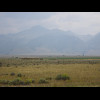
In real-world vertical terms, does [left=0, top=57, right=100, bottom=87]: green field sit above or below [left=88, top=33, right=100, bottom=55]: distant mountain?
below

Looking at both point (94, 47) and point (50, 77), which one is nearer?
point (50, 77)

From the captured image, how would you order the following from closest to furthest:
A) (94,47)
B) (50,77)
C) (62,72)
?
(50,77)
(62,72)
(94,47)

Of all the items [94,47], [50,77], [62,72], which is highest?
[94,47]

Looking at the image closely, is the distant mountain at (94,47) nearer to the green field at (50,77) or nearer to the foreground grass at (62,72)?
the green field at (50,77)

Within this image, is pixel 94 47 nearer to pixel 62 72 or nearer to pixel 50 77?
pixel 62 72

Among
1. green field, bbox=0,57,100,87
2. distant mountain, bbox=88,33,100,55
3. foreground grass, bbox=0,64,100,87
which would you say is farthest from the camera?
distant mountain, bbox=88,33,100,55

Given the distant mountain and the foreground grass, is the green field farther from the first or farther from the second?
the distant mountain

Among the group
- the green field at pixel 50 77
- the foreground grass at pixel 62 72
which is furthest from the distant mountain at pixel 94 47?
the foreground grass at pixel 62 72

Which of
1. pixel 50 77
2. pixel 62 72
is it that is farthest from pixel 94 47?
pixel 50 77

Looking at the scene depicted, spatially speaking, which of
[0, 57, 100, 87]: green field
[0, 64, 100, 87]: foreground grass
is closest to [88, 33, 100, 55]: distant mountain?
[0, 57, 100, 87]: green field

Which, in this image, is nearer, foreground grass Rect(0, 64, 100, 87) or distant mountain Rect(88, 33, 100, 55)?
foreground grass Rect(0, 64, 100, 87)
